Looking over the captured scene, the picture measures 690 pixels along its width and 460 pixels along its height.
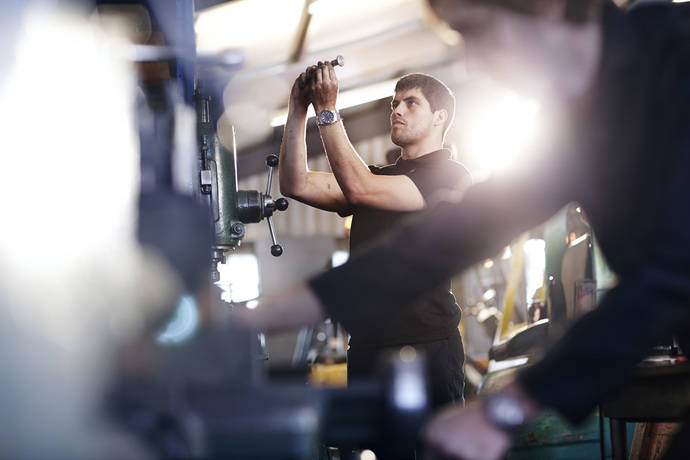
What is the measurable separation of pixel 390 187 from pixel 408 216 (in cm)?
11

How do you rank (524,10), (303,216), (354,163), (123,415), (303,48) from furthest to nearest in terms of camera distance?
(303,216)
(303,48)
(354,163)
(524,10)
(123,415)

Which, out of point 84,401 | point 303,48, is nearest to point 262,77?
point 303,48

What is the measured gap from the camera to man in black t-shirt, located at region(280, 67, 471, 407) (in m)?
2.02

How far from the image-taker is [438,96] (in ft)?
7.62

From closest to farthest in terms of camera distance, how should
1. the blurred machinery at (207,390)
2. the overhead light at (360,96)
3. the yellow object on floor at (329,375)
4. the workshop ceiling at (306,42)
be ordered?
the blurred machinery at (207,390), the workshop ceiling at (306,42), the yellow object on floor at (329,375), the overhead light at (360,96)

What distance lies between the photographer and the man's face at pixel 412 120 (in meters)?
2.28

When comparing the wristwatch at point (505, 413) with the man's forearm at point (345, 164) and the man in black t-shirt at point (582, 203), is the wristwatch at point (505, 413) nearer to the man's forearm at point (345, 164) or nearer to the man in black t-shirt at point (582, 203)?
the man in black t-shirt at point (582, 203)

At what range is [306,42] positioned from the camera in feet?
17.2

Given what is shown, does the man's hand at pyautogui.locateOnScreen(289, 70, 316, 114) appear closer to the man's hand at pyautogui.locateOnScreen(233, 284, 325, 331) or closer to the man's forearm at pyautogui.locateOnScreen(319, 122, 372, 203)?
the man's forearm at pyautogui.locateOnScreen(319, 122, 372, 203)

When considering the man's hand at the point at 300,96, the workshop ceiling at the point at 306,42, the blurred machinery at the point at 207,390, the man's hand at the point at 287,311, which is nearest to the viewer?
the blurred machinery at the point at 207,390

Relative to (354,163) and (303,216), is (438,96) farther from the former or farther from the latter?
(303,216)

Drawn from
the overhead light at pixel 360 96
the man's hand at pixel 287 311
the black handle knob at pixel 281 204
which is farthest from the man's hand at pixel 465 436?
the overhead light at pixel 360 96

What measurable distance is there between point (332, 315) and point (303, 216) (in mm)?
7758

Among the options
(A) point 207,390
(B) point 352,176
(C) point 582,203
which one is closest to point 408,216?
(B) point 352,176
